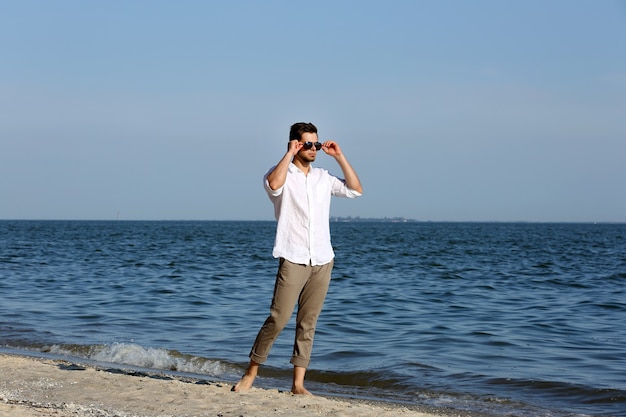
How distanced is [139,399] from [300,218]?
5.87ft

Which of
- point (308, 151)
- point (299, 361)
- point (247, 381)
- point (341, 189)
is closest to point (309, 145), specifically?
point (308, 151)

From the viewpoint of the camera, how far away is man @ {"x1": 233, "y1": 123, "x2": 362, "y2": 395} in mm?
5879

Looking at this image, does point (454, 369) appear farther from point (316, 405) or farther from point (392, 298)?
point (392, 298)

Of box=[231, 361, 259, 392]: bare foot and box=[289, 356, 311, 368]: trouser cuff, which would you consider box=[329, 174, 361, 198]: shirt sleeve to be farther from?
box=[231, 361, 259, 392]: bare foot

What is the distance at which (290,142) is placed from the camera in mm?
5883

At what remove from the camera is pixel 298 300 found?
20.1 feet

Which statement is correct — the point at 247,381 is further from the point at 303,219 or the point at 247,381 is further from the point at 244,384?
the point at 303,219

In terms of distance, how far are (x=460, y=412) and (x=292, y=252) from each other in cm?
224

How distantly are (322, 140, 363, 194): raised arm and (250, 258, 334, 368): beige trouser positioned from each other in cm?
60

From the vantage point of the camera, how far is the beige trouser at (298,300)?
5.90 m

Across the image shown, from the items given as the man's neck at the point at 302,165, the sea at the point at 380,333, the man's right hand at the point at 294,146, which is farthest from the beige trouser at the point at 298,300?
the sea at the point at 380,333

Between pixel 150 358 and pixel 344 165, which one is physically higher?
pixel 344 165

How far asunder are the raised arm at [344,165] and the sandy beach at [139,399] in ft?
5.29

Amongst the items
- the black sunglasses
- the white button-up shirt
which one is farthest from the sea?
the black sunglasses
